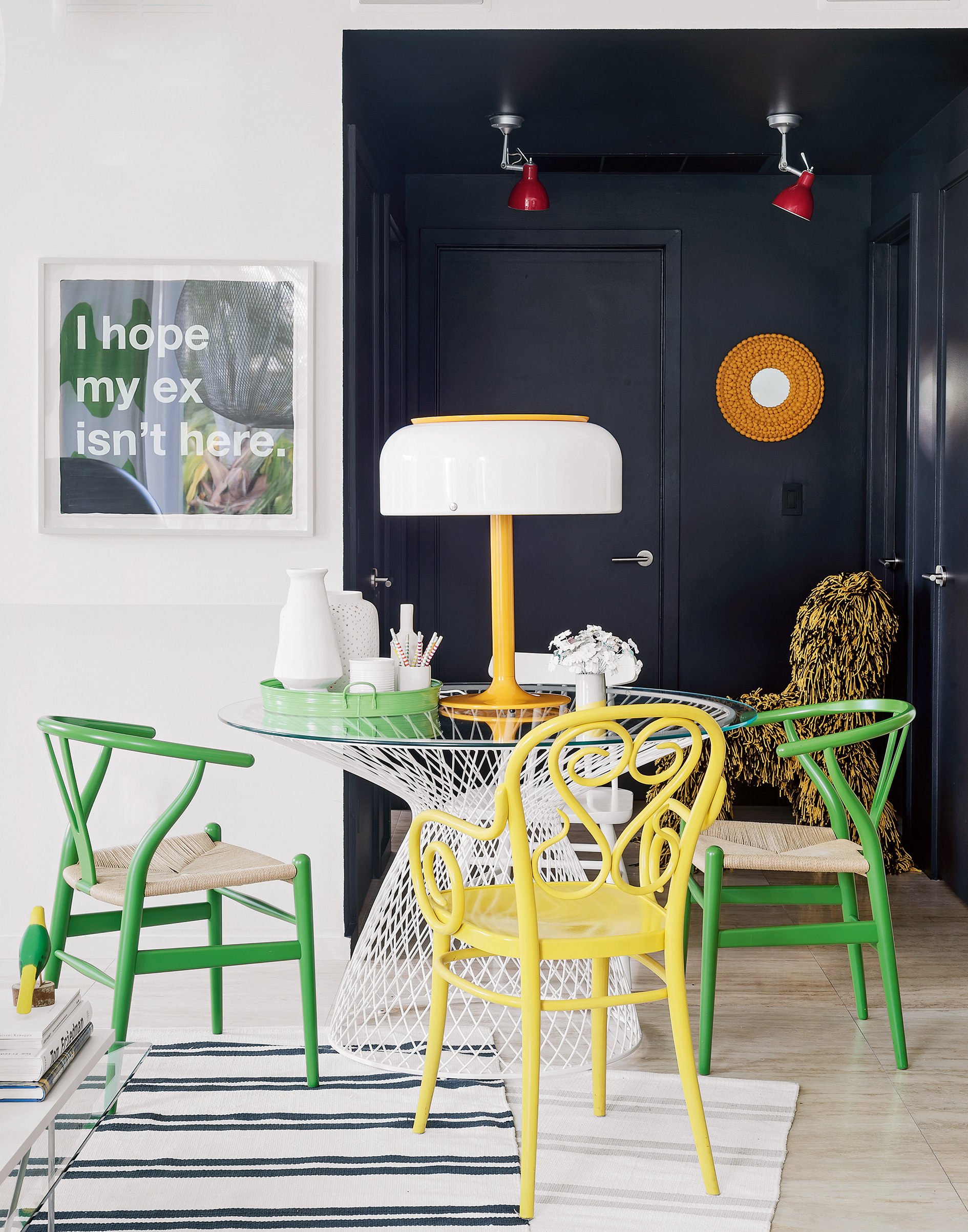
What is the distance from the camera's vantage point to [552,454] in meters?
2.39

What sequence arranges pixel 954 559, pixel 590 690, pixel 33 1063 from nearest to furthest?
pixel 33 1063 < pixel 590 690 < pixel 954 559

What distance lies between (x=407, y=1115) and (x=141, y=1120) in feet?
1.66

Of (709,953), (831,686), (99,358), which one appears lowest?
(709,953)

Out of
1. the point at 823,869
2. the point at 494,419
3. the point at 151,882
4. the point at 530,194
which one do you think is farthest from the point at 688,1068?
the point at 530,194

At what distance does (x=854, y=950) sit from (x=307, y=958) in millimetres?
1306

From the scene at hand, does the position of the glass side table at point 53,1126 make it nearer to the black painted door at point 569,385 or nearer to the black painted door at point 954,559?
the black painted door at point 954,559

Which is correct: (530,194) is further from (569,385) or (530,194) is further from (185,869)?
(185,869)

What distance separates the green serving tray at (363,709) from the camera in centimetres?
241

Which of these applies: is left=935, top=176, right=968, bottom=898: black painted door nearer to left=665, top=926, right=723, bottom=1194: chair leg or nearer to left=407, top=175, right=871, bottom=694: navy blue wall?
left=407, top=175, right=871, bottom=694: navy blue wall

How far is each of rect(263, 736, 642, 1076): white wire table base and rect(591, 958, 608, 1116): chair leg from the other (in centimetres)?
18

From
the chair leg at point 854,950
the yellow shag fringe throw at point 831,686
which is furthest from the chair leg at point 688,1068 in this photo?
the yellow shag fringe throw at point 831,686

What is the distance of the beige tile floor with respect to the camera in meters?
2.11

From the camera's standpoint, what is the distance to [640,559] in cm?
488

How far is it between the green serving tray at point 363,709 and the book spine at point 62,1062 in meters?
0.72
